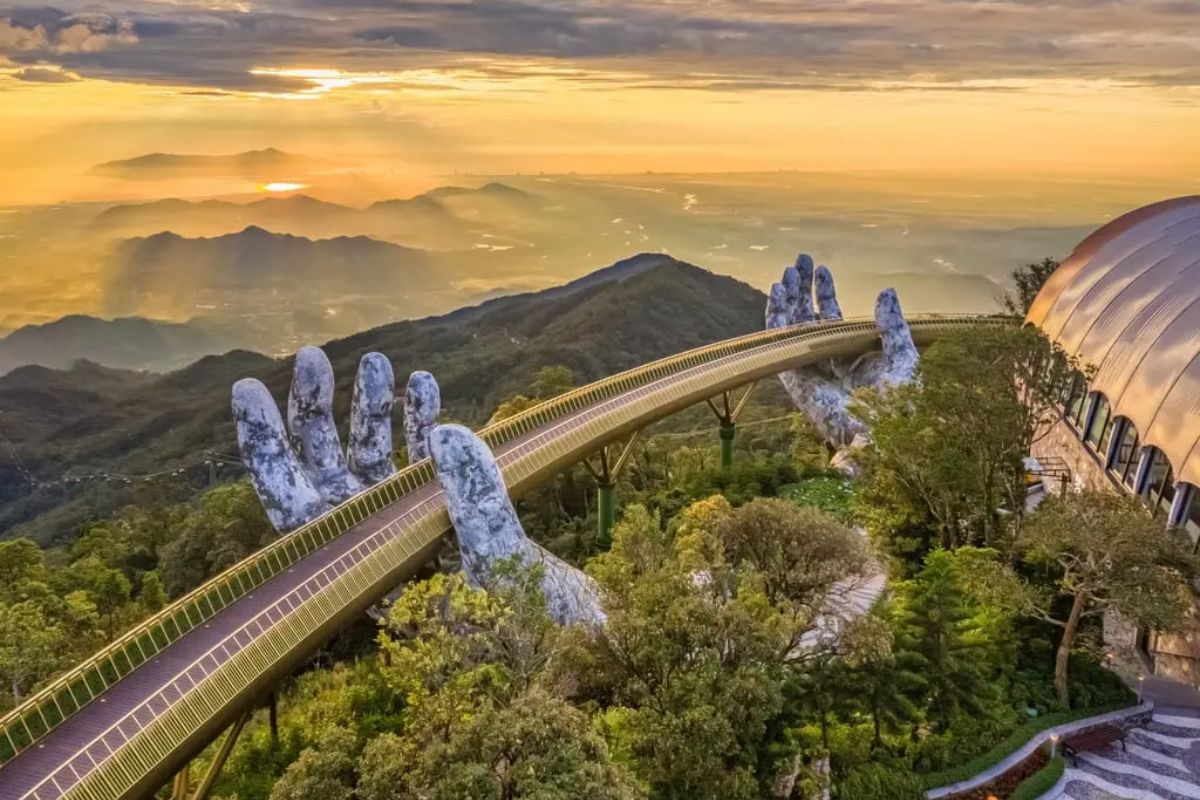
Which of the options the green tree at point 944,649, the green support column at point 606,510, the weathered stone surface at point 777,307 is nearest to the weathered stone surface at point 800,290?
the weathered stone surface at point 777,307

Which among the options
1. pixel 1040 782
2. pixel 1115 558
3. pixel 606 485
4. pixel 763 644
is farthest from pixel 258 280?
pixel 763 644

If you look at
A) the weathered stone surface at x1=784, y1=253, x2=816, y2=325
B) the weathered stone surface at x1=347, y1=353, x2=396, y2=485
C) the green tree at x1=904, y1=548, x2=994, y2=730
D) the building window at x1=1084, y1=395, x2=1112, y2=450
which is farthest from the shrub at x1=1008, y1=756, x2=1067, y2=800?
the weathered stone surface at x1=784, y1=253, x2=816, y2=325

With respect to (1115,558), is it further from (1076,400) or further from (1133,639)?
(1076,400)

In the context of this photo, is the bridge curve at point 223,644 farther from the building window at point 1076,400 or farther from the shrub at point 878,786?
the building window at point 1076,400

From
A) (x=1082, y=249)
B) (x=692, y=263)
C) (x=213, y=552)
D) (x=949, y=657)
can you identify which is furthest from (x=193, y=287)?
(x=949, y=657)

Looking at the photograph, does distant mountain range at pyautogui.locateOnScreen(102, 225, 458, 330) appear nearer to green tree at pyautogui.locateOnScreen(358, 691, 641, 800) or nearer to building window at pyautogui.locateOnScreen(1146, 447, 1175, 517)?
building window at pyautogui.locateOnScreen(1146, 447, 1175, 517)

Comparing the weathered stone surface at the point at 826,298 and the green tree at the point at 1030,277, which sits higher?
the green tree at the point at 1030,277

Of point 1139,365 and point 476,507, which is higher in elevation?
point 1139,365

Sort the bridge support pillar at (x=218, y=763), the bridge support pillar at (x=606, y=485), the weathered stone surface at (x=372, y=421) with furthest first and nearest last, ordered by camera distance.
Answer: the bridge support pillar at (x=606, y=485) → the weathered stone surface at (x=372, y=421) → the bridge support pillar at (x=218, y=763)
